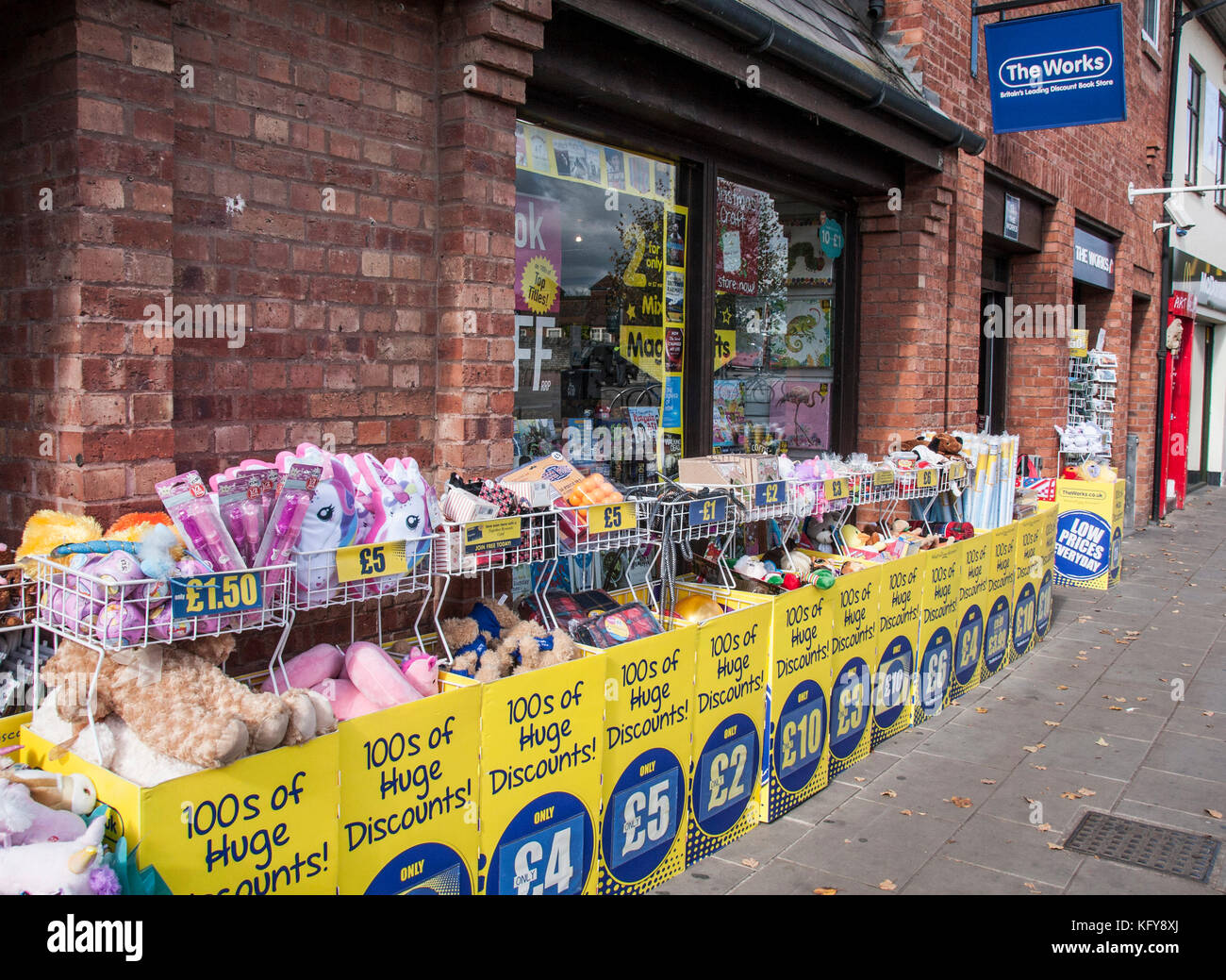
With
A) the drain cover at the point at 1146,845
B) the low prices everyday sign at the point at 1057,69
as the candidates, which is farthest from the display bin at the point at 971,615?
the low prices everyday sign at the point at 1057,69

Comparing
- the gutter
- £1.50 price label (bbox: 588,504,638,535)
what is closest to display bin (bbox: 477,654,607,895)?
£1.50 price label (bbox: 588,504,638,535)

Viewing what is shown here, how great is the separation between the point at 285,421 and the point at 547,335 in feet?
6.09

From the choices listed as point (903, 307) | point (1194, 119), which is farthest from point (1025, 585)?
point (1194, 119)

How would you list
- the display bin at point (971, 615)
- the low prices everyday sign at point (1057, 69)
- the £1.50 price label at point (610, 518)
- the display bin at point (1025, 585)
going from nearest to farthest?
the £1.50 price label at point (610, 518), the display bin at point (971, 615), the display bin at point (1025, 585), the low prices everyday sign at point (1057, 69)

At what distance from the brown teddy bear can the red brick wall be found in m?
6.23

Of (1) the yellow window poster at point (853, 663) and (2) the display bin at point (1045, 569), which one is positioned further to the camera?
(2) the display bin at point (1045, 569)

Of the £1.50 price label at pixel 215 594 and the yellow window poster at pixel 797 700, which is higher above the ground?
the £1.50 price label at pixel 215 594

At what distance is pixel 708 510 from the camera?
4.45m

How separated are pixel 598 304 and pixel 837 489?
5.36ft

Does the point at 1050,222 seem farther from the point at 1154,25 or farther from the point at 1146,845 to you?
the point at 1146,845

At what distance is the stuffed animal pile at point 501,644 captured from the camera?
350cm

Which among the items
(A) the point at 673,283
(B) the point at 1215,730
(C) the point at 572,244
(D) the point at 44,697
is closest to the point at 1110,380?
(B) the point at 1215,730

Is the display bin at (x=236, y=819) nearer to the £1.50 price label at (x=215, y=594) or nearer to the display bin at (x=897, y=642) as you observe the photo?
the £1.50 price label at (x=215, y=594)

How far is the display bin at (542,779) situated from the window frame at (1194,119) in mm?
17049
